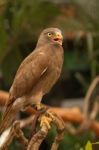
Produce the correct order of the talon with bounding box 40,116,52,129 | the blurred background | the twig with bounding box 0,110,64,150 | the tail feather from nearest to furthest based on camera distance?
the twig with bounding box 0,110,64,150, the talon with bounding box 40,116,52,129, the tail feather, the blurred background

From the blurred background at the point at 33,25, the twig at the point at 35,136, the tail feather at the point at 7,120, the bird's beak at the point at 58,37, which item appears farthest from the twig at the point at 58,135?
the blurred background at the point at 33,25

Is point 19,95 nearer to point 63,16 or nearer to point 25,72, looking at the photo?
point 25,72

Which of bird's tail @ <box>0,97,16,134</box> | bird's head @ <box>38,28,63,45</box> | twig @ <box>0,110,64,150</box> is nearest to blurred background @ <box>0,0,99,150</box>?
bird's head @ <box>38,28,63,45</box>

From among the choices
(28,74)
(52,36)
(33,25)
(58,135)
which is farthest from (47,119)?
(33,25)

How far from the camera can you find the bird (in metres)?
1.89

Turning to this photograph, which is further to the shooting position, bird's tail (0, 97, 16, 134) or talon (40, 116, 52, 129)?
bird's tail (0, 97, 16, 134)

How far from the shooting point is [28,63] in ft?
6.25

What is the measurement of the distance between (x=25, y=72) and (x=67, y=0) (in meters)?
2.44

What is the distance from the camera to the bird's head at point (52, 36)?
1912mm

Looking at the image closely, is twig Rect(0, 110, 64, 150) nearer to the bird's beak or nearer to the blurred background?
the bird's beak

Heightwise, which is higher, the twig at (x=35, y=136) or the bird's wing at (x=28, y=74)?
the bird's wing at (x=28, y=74)

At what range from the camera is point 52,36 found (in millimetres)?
1967

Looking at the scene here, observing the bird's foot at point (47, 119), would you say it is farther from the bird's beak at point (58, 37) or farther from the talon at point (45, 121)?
the bird's beak at point (58, 37)

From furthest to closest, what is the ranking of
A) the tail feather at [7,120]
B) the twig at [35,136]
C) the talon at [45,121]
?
1. the tail feather at [7,120]
2. the talon at [45,121]
3. the twig at [35,136]
